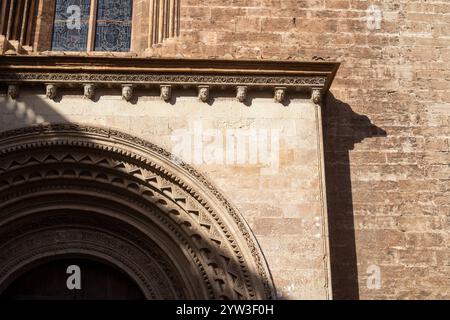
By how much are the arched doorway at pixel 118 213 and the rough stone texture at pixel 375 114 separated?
1.83m

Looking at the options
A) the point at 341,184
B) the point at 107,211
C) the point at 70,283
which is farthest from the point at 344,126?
the point at 70,283

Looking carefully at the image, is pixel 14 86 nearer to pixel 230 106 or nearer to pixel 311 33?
pixel 230 106

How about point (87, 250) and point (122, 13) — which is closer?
point (87, 250)

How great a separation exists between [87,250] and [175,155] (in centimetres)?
180

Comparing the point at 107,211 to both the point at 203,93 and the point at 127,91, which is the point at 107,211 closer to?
the point at 127,91

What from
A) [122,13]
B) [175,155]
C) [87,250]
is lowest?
[87,250]

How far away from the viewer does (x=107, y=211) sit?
9.39 metres

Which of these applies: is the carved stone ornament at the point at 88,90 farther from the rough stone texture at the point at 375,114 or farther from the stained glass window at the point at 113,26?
the stained glass window at the point at 113,26

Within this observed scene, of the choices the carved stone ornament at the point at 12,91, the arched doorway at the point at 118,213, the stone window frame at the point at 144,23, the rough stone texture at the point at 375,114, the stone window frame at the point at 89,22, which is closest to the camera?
the arched doorway at the point at 118,213

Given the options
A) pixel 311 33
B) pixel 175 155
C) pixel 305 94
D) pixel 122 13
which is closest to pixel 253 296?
pixel 175 155

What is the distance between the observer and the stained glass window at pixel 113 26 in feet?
37.9

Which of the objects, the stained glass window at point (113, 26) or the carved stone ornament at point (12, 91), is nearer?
the carved stone ornament at point (12, 91)

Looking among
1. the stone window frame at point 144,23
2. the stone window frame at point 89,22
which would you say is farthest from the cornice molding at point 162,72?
the stone window frame at point 89,22

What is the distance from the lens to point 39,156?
9250 mm
